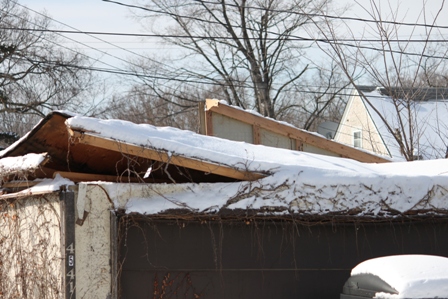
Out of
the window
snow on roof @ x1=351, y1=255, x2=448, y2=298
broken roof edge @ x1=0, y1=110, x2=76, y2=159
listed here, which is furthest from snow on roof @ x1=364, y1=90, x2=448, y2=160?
snow on roof @ x1=351, y1=255, x2=448, y2=298

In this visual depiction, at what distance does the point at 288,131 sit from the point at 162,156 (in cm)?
763

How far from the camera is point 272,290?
8.31 meters

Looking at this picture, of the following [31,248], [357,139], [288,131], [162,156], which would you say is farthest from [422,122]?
[31,248]

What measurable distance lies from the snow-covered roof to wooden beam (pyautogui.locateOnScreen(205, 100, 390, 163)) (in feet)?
18.9

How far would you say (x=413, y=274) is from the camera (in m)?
6.38

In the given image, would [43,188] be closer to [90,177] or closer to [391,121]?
[90,177]

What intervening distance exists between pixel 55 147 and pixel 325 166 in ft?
11.7

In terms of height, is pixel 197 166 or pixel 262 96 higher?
pixel 262 96

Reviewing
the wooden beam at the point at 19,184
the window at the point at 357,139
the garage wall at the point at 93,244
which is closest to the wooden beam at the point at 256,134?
the wooden beam at the point at 19,184

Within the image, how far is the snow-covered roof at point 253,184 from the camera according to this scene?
25.4ft

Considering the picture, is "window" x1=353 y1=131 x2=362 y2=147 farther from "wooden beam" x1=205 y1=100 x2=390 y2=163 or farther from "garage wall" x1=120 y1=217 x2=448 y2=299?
"garage wall" x1=120 y1=217 x2=448 y2=299

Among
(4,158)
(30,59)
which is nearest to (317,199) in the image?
(4,158)

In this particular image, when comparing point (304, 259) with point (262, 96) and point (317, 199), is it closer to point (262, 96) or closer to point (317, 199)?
point (317, 199)

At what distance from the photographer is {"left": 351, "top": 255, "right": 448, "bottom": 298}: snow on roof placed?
6168 mm
